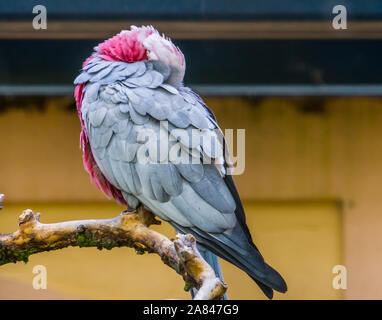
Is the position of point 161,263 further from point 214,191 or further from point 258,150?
point 214,191

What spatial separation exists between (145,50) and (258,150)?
864mm

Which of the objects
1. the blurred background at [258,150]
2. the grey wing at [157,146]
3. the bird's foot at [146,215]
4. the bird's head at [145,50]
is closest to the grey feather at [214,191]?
the grey wing at [157,146]

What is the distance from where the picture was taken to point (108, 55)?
1.62 meters

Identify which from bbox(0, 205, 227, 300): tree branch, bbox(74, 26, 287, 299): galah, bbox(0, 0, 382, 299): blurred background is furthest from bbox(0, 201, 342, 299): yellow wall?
bbox(0, 205, 227, 300): tree branch

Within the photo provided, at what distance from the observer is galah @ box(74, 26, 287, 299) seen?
1454mm

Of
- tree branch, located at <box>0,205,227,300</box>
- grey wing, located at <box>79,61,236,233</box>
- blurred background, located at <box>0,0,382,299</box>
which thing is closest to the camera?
tree branch, located at <box>0,205,227,300</box>

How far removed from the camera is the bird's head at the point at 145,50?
5.12 ft

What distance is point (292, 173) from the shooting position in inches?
92.5

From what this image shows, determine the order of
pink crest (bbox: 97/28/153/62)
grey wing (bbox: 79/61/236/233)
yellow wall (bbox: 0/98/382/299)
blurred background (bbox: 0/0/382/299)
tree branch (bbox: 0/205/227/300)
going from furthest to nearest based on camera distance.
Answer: yellow wall (bbox: 0/98/382/299), blurred background (bbox: 0/0/382/299), pink crest (bbox: 97/28/153/62), grey wing (bbox: 79/61/236/233), tree branch (bbox: 0/205/227/300)

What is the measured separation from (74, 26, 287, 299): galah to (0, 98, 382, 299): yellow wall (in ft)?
2.50

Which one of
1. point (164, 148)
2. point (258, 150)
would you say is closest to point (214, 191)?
point (164, 148)

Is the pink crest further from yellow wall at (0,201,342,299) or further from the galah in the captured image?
yellow wall at (0,201,342,299)

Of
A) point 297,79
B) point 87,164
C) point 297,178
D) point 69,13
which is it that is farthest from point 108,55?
point 297,178

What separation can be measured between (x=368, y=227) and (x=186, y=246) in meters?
1.36
